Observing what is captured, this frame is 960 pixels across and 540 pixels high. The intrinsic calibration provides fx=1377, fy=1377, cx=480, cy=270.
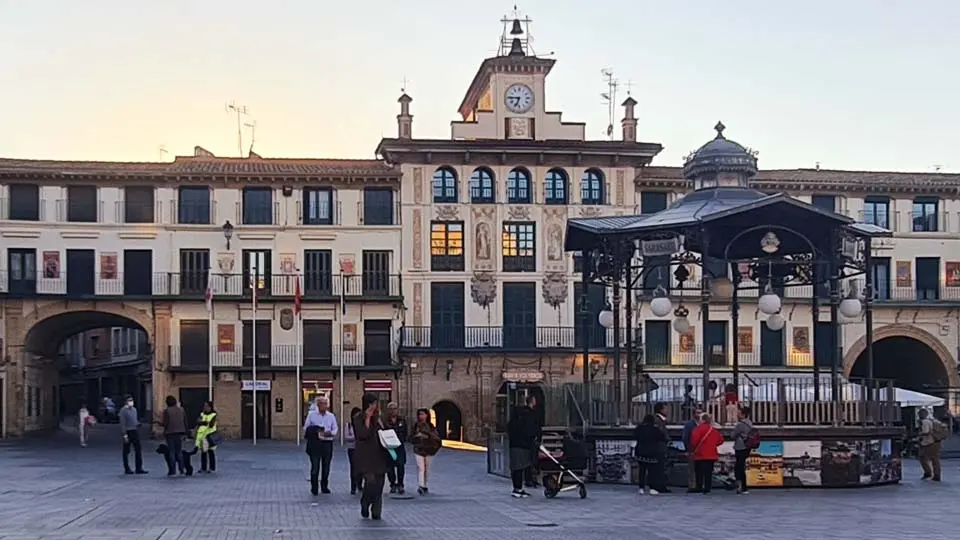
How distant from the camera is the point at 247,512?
67.2ft

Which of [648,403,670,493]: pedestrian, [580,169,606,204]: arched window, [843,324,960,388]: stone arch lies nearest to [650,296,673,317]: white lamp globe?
[648,403,670,493]: pedestrian

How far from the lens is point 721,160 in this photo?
29.6 meters

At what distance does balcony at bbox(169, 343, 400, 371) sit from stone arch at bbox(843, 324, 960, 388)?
19.9 meters

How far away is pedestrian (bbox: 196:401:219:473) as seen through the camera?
30859 mm

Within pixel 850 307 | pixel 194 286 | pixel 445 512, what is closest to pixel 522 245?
pixel 194 286

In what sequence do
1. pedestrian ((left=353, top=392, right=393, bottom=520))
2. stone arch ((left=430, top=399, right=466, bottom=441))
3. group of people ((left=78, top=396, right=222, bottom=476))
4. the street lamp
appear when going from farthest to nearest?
stone arch ((left=430, top=399, right=466, bottom=441)), the street lamp, group of people ((left=78, top=396, right=222, bottom=476)), pedestrian ((left=353, top=392, right=393, bottom=520))

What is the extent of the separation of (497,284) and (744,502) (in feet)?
118

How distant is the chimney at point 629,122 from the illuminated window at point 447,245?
342 inches

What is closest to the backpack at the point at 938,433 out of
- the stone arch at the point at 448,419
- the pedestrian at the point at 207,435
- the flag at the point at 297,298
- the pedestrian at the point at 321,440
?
the pedestrian at the point at 321,440

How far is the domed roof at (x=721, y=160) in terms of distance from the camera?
2959cm

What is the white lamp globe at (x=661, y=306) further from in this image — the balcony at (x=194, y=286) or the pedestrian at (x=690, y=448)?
the balcony at (x=194, y=286)

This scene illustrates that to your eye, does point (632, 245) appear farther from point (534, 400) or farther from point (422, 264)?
point (422, 264)

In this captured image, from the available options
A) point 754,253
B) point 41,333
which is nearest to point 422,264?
point 41,333

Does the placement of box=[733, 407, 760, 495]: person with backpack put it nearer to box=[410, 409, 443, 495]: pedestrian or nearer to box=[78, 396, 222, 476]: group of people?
box=[410, 409, 443, 495]: pedestrian
